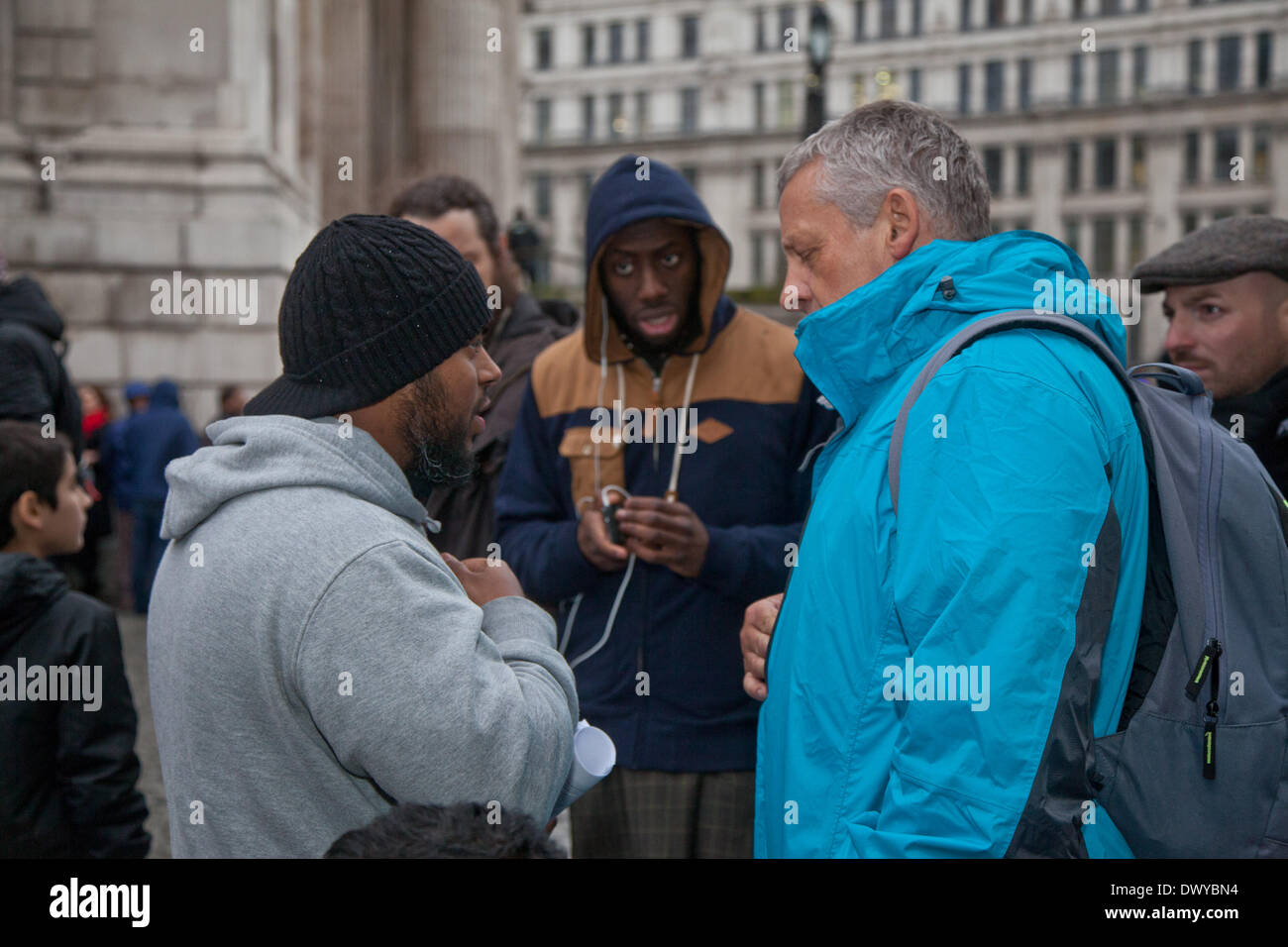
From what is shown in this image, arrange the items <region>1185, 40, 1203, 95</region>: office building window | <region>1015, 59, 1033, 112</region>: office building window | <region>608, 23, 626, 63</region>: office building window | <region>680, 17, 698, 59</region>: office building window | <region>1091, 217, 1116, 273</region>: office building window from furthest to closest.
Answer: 1. <region>608, 23, 626, 63</region>: office building window
2. <region>680, 17, 698, 59</region>: office building window
3. <region>1015, 59, 1033, 112</region>: office building window
4. <region>1091, 217, 1116, 273</region>: office building window
5. <region>1185, 40, 1203, 95</region>: office building window

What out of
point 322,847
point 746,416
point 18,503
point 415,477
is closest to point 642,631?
point 746,416

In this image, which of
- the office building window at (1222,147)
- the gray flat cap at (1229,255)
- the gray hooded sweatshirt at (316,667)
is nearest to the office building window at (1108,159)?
the office building window at (1222,147)

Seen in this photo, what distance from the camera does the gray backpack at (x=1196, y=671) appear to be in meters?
2.10

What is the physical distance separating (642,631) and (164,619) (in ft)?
5.58

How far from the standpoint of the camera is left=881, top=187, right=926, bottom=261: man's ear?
2.46m

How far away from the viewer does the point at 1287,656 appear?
2.20 metres

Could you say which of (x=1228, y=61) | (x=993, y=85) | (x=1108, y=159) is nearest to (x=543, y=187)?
(x=993, y=85)

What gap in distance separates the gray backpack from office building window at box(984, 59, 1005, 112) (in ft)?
238

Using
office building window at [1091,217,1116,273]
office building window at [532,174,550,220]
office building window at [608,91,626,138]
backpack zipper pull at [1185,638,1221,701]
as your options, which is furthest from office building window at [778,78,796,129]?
backpack zipper pull at [1185,638,1221,701]

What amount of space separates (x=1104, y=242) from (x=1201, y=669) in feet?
235

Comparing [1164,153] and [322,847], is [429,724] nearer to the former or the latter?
[322,847]

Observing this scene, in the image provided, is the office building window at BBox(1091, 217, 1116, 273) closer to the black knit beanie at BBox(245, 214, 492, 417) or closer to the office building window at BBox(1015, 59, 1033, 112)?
the office building window at BBox(1015, 59, 1033, 112)

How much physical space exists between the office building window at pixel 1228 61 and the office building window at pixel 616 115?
31256 millimetres

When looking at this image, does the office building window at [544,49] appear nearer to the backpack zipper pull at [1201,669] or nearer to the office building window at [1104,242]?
the office building window at [1104,242]
